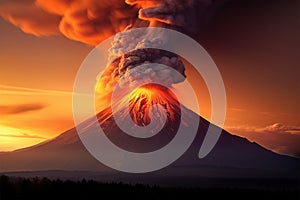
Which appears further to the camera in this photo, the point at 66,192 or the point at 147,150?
the point at 147,150

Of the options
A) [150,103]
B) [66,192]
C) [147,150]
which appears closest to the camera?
[66,192]

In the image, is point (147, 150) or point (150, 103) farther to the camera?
point (147, 150)

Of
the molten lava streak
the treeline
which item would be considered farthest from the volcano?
the treeline

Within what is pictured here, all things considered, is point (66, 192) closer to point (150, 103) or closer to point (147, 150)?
point (150, 103)

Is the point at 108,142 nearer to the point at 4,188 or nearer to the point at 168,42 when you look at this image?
the point at 168,42

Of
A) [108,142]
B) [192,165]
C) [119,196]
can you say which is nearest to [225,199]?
[119,196]

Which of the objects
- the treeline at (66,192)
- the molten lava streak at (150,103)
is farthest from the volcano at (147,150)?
the treeline at (66,192)

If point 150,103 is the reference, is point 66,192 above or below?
below

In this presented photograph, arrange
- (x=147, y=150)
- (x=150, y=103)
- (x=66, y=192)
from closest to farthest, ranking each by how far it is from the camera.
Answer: (x=66, y=192) → (x=150, y=103) → (x=147, y=150)

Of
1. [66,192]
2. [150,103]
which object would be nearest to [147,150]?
[150,103]
